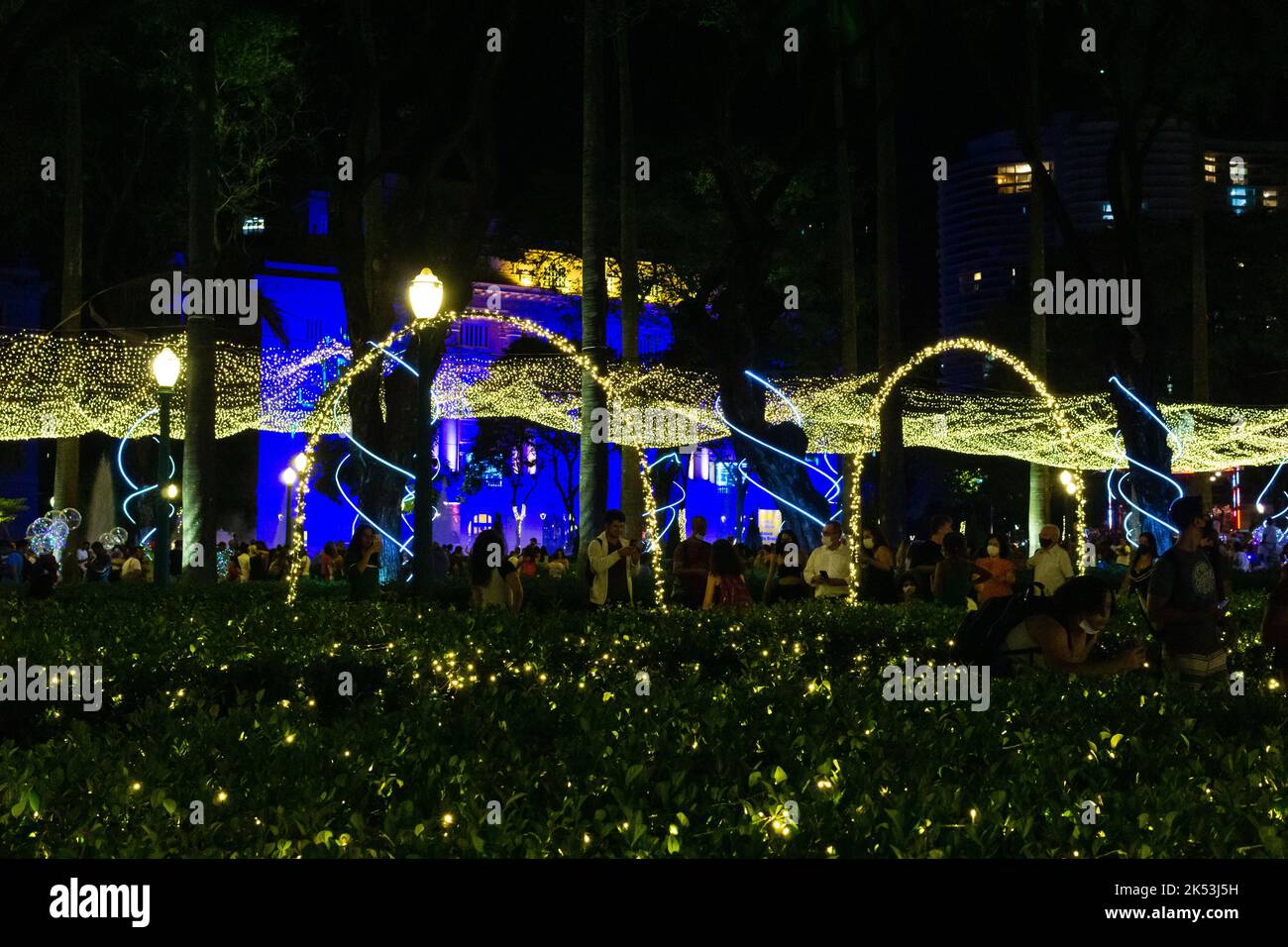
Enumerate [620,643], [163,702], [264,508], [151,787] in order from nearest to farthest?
1. [151,787]
2. [163,702]
3. [620,643]
4. [264,508]

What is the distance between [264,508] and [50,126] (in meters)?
28.2

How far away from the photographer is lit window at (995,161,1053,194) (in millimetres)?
63875

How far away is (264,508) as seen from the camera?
54594 mm

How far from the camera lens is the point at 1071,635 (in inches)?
320

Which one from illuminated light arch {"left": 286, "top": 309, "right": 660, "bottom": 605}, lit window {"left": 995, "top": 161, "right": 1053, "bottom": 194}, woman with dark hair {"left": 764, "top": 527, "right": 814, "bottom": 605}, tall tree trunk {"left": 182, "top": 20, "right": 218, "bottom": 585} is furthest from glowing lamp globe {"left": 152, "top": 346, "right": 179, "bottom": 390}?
lit window {"left": 995, "top": 161, "right": 1053, "bottom": 194}

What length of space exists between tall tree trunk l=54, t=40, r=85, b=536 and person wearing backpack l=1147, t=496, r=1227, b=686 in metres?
20.5

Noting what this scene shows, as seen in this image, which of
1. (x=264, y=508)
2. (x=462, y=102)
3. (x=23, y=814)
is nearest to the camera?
(x=23, y=814)

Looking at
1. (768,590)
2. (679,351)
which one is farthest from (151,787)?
(679,351)

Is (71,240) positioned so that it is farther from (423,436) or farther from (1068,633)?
(1068,633)

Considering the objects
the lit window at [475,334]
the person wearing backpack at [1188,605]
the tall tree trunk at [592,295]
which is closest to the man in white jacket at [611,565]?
the tall tree trunk at [592,295]

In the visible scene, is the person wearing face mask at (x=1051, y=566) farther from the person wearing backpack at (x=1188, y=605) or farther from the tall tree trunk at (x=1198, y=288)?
the tall tree trunk at (x=1198, y=288)

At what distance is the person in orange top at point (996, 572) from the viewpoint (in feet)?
41.8

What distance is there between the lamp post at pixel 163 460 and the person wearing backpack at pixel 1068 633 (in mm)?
11521

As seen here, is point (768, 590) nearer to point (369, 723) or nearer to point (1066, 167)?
point (369, 723)
